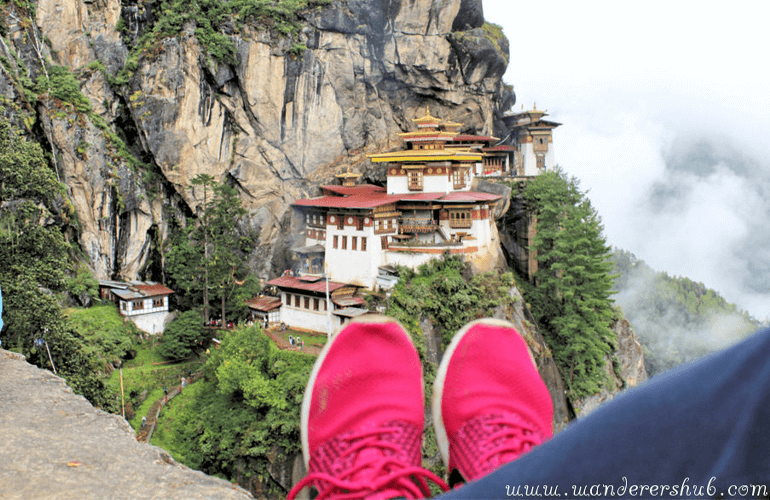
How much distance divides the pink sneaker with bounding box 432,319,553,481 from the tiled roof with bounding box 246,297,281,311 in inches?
928

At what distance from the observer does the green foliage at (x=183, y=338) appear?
923 inches

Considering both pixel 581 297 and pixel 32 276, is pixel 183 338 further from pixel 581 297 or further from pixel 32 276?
pixel 581 297

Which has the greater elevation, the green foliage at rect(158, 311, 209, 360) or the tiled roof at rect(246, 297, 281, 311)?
the tiled roof at rect(246, 297, 281, 311)

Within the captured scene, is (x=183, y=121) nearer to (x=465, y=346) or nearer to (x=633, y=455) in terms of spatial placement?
(x=465, y=346)

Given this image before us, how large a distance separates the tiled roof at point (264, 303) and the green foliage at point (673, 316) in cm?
3890

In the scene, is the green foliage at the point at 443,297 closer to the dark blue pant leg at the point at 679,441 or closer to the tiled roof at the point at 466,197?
the tiled roof at the point at 466,197

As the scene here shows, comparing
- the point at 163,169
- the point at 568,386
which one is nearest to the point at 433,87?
the point at 163,169

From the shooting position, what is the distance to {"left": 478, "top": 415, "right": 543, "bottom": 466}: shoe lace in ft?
9.31

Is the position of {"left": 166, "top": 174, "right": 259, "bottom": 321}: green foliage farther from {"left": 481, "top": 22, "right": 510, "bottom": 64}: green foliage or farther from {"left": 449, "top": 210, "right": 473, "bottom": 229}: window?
{"left": 481, "top": 22, "right": 510, "bottom": 64}: green foliage

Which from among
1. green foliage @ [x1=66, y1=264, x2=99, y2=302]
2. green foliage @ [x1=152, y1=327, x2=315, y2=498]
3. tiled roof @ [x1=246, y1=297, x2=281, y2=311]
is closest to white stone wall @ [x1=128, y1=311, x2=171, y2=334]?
green foliage @ [x1=66, y1=264, x2=99, y2=302]

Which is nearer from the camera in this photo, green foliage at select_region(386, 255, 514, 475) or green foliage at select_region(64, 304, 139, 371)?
green foliage at select_region(386, 255, 514, 475)

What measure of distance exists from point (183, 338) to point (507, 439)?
76.7 feet

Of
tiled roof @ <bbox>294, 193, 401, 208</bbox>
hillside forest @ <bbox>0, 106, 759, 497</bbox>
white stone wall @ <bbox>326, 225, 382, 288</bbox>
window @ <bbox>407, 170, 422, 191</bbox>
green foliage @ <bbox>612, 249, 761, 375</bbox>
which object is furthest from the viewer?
green foliage @ <bbox>612, 249, 761, 375</bbox>

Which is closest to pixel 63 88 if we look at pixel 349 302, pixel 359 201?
pixel 359 201
